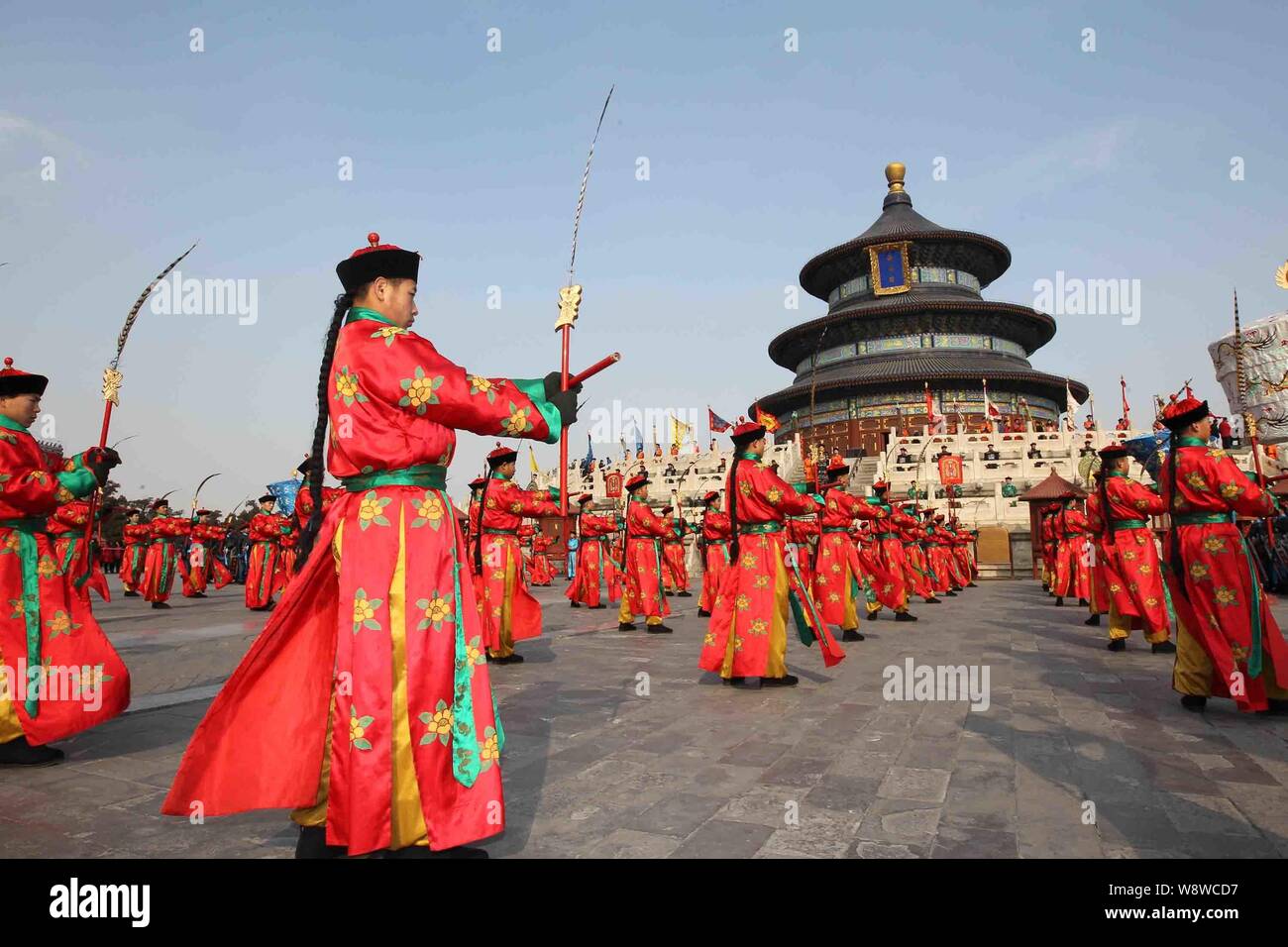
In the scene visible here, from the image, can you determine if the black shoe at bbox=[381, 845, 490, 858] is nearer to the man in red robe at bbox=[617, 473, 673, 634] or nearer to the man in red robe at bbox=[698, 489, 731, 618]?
the man in red robe at bbox=[617, 473, 673, 634]

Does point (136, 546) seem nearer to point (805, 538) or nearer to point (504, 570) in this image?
point (504, 570)

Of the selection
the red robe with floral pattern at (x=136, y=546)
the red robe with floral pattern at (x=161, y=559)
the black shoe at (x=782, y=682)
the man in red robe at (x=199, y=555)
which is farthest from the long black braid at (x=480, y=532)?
the man in red robe at (x=199, y=555)

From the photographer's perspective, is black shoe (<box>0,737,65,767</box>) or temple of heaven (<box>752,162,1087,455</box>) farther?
temple of heaven (<box>752,162,1087,455</box>)

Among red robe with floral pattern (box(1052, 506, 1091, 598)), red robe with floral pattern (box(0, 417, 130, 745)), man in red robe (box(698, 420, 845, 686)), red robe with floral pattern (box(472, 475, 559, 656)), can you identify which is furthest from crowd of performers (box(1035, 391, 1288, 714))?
red robe with floral pattern (box(1052, 506, 1091, 598))

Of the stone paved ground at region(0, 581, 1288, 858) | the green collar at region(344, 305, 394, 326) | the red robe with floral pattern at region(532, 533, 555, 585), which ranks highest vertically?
the green collar at region(344, 305, 394, 326)

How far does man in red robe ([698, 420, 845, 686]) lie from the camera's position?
5867 millimetres

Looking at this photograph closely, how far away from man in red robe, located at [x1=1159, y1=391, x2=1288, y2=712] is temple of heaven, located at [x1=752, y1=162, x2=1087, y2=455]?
93.5 ft

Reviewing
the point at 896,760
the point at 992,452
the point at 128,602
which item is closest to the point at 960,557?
the point at 992,452

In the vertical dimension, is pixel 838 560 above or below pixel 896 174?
below

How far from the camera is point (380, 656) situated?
239cm

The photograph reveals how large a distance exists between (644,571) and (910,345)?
1254 inches

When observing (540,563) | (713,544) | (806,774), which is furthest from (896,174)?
(806,774)
